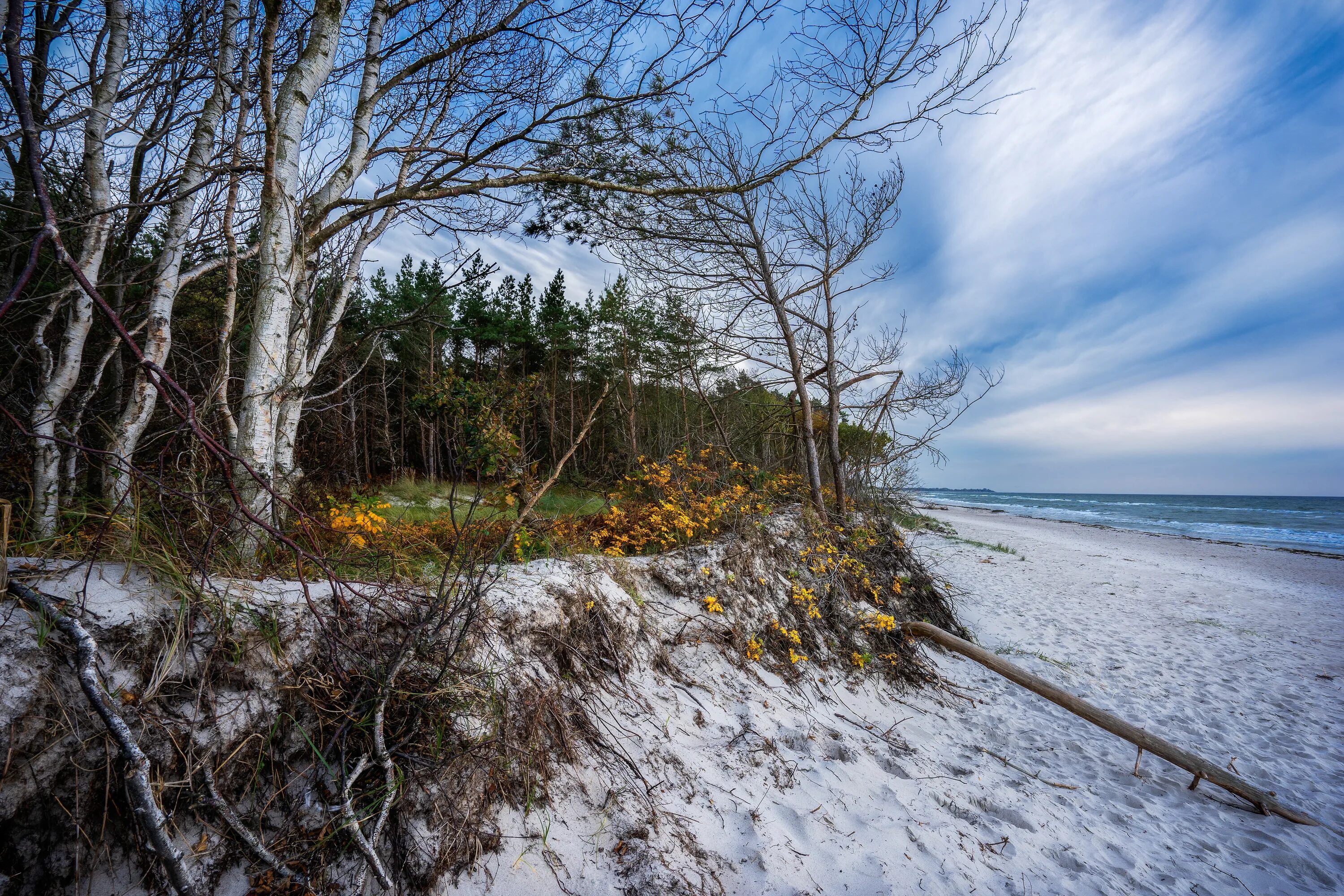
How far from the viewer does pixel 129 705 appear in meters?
1.79

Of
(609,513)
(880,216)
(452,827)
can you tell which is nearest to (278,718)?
(452,827)

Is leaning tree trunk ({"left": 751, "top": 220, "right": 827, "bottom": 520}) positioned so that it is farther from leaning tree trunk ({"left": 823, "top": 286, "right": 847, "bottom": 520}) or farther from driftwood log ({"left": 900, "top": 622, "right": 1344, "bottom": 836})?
driftwood log ({"left": 900, "top": 622, "right": 1344, "bottom": 836})

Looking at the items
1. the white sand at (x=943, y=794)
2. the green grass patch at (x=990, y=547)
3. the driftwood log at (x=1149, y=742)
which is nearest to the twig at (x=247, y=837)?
the white sand at (x=943, y=794)

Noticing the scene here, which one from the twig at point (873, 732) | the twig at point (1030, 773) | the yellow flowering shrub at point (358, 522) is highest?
the yellow flowering shrub at point (358, 522)

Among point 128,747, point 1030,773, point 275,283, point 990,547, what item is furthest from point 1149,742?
point 990,547

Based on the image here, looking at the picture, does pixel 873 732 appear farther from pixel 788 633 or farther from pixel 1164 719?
pixel 1164 719

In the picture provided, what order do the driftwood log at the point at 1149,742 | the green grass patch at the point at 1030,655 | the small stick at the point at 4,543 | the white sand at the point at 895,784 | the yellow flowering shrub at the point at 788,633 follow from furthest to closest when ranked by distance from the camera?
1. the green grass patch at the point at 1030,655
2. the yellow flowering shrub at the point at 788,633
3. the driftwood log at the point at 1149,742
4. the white sand at the point at 895,784
5. the small stick at the point at 4,543

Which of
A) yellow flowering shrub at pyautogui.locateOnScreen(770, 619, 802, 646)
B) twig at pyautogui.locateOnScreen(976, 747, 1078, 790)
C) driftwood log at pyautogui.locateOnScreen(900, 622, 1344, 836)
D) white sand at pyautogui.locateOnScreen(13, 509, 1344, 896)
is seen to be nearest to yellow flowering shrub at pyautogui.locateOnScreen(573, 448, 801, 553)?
white sand at pyautogui.locateOnScreen(13, 509, 1344, 896)

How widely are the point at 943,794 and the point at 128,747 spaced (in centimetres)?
427

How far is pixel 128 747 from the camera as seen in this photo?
1510mm

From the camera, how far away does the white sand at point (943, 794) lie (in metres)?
2.46

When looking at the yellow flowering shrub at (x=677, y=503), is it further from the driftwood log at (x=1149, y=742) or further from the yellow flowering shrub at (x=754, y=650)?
the driftwood log at (x=1149, y=742)

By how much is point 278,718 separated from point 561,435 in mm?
19789

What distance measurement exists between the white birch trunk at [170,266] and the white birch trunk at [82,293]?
9.6 inches
